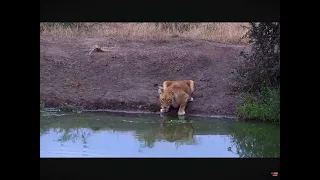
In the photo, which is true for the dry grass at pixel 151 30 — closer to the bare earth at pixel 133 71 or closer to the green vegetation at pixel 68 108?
the bare earth at pixel 133 71

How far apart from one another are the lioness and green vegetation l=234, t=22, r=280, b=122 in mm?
536

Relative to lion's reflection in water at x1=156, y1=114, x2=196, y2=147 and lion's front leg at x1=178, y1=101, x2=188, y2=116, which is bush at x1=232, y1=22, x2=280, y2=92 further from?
lion's reflection in water at x1=156, y1=114, x2=196, y2=147

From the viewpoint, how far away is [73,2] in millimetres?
5438

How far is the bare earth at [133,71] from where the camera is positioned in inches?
231

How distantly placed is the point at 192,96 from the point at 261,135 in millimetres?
857

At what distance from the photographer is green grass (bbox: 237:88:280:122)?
5.77 meters

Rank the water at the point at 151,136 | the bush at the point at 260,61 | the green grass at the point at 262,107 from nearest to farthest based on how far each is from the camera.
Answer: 1. the water at the point at 151,136
2. the green grass at the point at 262,107
3. the bush at the point at 260,61

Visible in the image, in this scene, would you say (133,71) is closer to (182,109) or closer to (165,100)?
(165,100)

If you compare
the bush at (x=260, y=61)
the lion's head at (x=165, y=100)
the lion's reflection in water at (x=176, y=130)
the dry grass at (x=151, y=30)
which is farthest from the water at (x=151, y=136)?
the dry grass at (x=151, y=30)

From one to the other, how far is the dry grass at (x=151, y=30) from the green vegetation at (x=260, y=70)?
0.21m

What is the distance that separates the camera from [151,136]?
5.70 metres

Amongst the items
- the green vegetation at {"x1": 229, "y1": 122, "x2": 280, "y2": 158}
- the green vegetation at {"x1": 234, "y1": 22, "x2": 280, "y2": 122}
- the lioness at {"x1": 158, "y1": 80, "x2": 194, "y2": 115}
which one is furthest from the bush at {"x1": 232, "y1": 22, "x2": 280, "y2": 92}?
the lioness at {"x1": 158, "y1": 80, "x2": 194, "y2": 115}

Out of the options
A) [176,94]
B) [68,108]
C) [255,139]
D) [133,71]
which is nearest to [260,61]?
[255,139]
